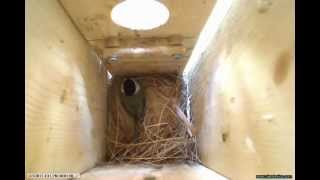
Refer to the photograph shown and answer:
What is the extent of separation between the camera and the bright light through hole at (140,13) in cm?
124

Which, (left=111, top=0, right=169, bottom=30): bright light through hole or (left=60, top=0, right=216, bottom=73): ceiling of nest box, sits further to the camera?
(left=60, top=0, right=216, bottom=73): ceiling of nest box

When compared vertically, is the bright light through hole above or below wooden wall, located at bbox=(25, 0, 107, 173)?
above

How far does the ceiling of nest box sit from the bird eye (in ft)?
2.39

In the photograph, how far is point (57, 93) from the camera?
1289 mm

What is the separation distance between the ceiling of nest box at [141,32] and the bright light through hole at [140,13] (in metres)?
0.06

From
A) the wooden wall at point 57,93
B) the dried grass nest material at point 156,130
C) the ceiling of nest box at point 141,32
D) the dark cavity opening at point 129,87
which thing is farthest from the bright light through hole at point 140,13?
the dark cavity opening at point 129,87

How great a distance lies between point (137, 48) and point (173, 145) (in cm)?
102

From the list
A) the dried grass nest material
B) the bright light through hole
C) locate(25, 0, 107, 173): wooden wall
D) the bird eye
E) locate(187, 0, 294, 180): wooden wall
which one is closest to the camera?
locate(187, 0, 294, 180): wooden wall

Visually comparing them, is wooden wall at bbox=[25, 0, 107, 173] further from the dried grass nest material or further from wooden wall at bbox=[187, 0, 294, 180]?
wooden wall at bbox=[187, 0, 294, 180]

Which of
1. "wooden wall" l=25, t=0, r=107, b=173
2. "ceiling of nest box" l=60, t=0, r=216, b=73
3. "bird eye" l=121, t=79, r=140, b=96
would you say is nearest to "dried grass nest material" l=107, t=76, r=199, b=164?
"bird eye" l=121, t=79, r=140, b=96

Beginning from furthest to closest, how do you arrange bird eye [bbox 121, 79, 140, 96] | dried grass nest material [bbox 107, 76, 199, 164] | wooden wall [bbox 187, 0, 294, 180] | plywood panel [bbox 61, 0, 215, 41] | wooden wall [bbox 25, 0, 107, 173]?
bird eye [bbox 121, 79, 140, 96] < dried grass nest material [bbox 107, 76, 199, 164] < plywood panel [bbox 61, 0, 215, 41] < wooden wall [bbox 25, 0, 107, 173] < wooden wall [bbox 187, 0, 294, 180]

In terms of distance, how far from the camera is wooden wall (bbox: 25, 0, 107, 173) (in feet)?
3.30
